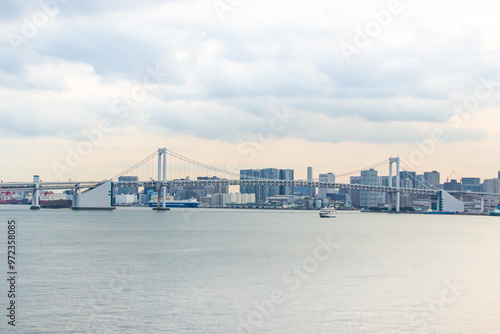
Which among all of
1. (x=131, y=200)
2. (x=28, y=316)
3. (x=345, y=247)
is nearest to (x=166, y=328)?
(x=28, y=316)

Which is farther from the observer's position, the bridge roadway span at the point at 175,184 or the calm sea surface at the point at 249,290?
the bridge roadway span at the point at 175,184

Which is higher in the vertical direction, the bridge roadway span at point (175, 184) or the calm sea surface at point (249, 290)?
the bridge roadway span at point (175, 184)

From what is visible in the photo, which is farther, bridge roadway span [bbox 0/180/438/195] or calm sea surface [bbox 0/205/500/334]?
bridge roadway span [bbox 0/180/438/195]

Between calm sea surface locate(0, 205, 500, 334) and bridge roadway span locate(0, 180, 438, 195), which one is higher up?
bridge roadway span locate(0, 180, 438, 195)

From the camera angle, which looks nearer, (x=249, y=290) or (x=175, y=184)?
(x=249, y=290)

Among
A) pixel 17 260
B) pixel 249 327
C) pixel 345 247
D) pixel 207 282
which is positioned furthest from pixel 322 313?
pixel 345 247

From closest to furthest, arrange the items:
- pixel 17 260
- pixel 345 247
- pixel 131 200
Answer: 1. pixel 17 260
2. pixel 345 247
3. pixel 131 200

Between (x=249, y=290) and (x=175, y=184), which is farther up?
(x=175, y=184)

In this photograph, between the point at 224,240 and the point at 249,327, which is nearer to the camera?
the point at 249,327

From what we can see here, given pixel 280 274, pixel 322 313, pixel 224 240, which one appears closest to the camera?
pixel 322 313

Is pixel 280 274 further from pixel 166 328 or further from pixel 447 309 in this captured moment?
pixel 166 328
